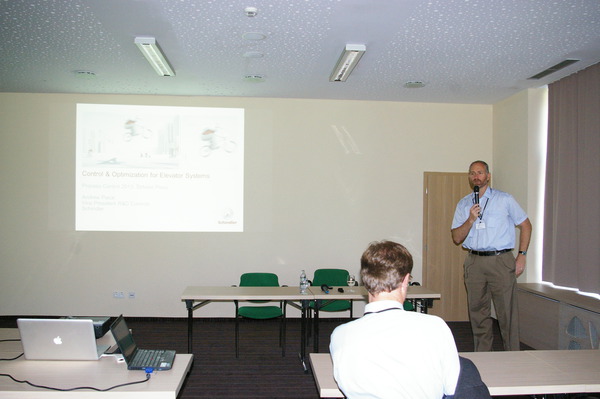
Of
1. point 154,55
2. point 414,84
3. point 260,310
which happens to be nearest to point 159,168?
point 154,55

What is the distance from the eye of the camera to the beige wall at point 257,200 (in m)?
5.91

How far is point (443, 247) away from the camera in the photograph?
6199mm

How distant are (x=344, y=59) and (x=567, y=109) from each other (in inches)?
105

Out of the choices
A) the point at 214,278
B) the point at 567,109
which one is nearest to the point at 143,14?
the point at 214,278

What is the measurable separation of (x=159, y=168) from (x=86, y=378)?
13.5ft

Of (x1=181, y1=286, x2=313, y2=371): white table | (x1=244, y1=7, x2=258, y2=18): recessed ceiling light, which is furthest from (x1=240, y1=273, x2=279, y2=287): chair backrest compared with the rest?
(x1=244, y1=7, x2=258, y2=18): recessed ceiling light

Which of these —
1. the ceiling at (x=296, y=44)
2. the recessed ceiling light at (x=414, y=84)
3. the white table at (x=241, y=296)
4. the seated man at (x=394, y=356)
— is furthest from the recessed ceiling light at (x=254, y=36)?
the seated man at (x=394, y=356)

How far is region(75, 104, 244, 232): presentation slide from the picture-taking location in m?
5.84

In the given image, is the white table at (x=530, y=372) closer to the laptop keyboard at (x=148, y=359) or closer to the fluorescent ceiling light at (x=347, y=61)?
the laptop keyboard at (x=148, y=359)

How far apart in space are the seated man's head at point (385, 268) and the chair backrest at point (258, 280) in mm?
3632

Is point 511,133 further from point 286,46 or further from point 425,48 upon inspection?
point 286,46

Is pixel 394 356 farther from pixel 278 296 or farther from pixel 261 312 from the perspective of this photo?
pixel 261 312

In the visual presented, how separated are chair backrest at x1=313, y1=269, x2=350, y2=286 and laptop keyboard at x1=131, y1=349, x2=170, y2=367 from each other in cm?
318

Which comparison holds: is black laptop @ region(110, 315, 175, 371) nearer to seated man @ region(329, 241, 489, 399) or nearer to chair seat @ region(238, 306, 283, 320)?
seated man @ region(329, 241, 489, 399)
